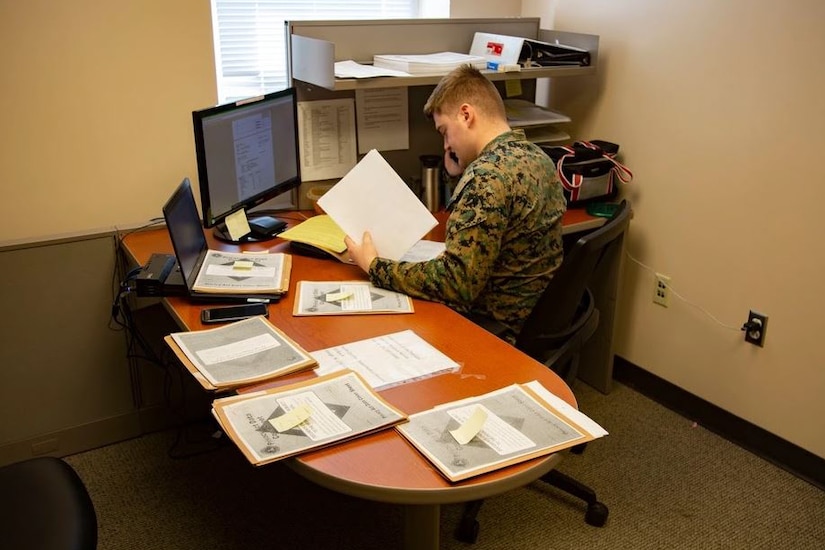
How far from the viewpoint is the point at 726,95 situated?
2398 mm

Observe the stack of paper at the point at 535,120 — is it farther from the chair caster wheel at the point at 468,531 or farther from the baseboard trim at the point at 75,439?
the baseboard trim at the point at 75,439

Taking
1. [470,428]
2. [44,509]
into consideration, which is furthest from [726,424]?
[44,509]

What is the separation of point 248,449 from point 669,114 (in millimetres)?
2003

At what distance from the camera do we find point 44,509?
143 cm

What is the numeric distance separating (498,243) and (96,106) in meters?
1.43

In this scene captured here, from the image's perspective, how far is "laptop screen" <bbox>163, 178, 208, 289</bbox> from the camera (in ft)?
5.96

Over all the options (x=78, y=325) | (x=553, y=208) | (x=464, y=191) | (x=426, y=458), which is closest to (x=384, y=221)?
(x=464, y=191)

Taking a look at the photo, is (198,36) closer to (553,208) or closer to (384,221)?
(384,221)

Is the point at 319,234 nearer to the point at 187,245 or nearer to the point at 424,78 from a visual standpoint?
the point at 187,245

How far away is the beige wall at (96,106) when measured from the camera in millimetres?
2268

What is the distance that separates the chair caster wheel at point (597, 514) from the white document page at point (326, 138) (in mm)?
1421

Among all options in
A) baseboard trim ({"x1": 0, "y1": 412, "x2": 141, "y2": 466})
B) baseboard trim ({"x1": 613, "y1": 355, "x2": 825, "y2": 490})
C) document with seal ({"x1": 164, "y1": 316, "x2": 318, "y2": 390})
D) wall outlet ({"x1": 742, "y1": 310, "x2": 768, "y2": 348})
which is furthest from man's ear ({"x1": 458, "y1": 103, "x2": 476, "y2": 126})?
baseboard trim ({"x1": 0, "y1": 412, "x2": 141, "y2": 466})

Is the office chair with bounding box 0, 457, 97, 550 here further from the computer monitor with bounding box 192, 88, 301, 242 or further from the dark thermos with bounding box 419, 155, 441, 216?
the dark thermos with bounding box 419, 155, 441, 216

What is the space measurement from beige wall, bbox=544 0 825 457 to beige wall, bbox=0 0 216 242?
1507 millimetres
